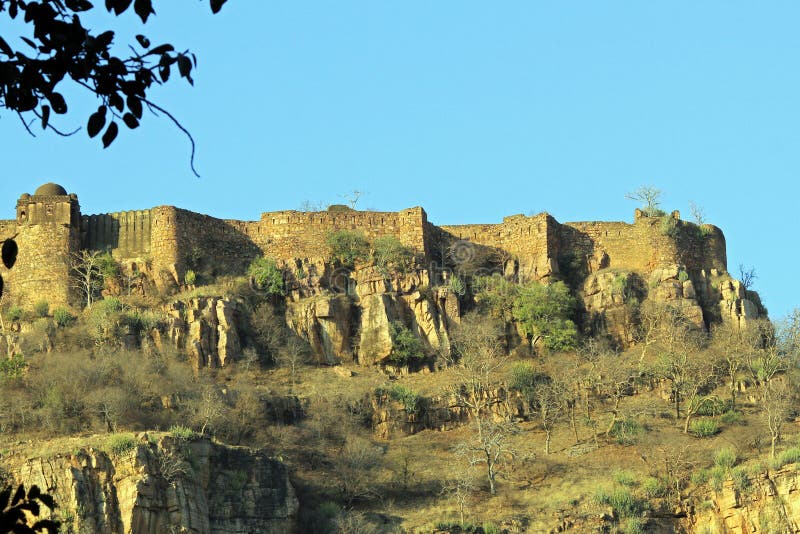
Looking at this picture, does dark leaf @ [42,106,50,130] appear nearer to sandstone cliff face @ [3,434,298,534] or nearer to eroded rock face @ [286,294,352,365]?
sandstone cliff face @ [3,434,298,534]

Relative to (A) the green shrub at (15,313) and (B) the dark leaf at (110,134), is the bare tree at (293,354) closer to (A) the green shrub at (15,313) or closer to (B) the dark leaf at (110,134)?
(A) the green shrub at (15,313)

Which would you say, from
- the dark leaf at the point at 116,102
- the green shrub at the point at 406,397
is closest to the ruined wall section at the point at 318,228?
the green shrub at the point at 406,397

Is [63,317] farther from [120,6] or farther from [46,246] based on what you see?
[120,6]

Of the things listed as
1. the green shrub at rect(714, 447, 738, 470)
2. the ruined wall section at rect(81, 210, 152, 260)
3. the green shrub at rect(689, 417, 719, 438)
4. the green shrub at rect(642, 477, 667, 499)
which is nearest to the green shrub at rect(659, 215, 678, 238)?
the green shrub at rect(689, 417, 719, 438)

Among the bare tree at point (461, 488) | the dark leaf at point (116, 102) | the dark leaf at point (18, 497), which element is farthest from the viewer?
the bare tree at point (461, 488)

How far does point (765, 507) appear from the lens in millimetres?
41812

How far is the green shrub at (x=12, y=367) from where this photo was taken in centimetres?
4366

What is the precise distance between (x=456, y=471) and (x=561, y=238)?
15.3 m

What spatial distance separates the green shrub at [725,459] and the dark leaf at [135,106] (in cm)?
3553

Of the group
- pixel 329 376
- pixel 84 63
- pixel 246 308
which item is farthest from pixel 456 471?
pixel 84 63

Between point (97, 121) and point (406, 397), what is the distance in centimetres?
3772

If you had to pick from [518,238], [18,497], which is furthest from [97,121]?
[518,238]

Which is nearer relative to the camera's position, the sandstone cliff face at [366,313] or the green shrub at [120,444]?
the green shrub at [120,444]

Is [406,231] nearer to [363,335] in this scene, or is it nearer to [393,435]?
[363,335]
